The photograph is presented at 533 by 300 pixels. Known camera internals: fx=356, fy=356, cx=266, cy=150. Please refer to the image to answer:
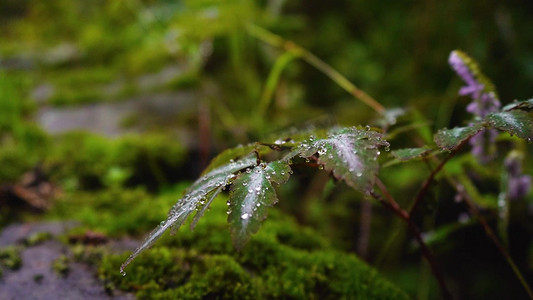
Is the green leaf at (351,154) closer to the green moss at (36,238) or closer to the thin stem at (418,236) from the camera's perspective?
the thin stem at (418,236)

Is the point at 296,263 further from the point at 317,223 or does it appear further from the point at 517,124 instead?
the point at 317,223

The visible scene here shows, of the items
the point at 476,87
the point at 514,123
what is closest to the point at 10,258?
the point at 514,123

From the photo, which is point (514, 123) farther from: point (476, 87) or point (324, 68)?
point (324, 68)

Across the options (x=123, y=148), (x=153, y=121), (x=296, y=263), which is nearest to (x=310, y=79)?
(x=153, y=121)

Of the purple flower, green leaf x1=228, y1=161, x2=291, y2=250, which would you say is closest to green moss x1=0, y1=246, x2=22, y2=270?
green leaf x1=228, y1=161, x2=291, y2=250

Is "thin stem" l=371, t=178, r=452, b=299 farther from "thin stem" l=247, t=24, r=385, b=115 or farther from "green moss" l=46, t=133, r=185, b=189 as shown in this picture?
"green moss" l=46, t=133, r=185, b=189

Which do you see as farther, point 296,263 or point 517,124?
point 296,263
